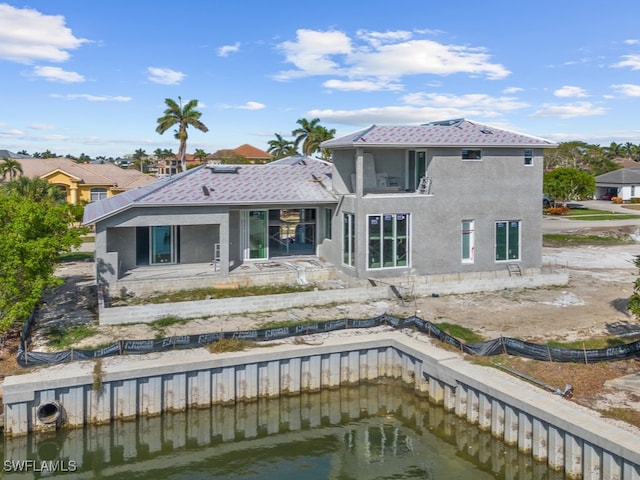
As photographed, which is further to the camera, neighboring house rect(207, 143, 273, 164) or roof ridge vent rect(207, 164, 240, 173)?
neighboring house rect(207, 143, 273, 164)

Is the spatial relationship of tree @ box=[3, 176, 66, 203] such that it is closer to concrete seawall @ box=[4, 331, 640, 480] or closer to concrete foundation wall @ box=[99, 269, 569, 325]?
concrete foundation wall @ box=[99, 269, 569, 325]

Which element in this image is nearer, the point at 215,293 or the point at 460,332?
the point at 460,332

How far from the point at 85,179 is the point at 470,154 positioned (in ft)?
130

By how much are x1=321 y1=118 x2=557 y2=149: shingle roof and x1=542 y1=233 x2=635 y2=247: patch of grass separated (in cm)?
1531

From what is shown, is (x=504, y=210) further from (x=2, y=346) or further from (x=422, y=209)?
(x=2, y=346)

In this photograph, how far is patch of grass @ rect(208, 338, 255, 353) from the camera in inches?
675

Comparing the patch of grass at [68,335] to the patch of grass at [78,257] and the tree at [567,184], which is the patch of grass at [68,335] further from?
the tree at [567,184]

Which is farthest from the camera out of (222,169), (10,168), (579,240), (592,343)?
(10,168)

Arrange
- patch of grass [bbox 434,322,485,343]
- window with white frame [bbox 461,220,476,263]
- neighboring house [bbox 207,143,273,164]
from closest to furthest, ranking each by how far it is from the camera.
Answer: patch of grass [bbox 434,322,485,343], window with white frame [bbox 461,220,476,263], neighboring house [bbox 207,143,273,164]

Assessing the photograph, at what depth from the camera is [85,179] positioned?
2117 inches

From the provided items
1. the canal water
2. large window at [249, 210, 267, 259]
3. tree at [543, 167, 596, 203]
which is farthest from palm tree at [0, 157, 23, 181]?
tree at [543, 167, 596, 203]

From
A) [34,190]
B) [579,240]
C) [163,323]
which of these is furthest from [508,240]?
[34,190]

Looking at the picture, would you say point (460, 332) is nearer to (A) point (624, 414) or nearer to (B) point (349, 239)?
(A) point (624, 414)

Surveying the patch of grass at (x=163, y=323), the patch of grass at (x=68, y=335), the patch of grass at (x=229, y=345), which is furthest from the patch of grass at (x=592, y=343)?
the patch of grass at (x=68, y=335)
